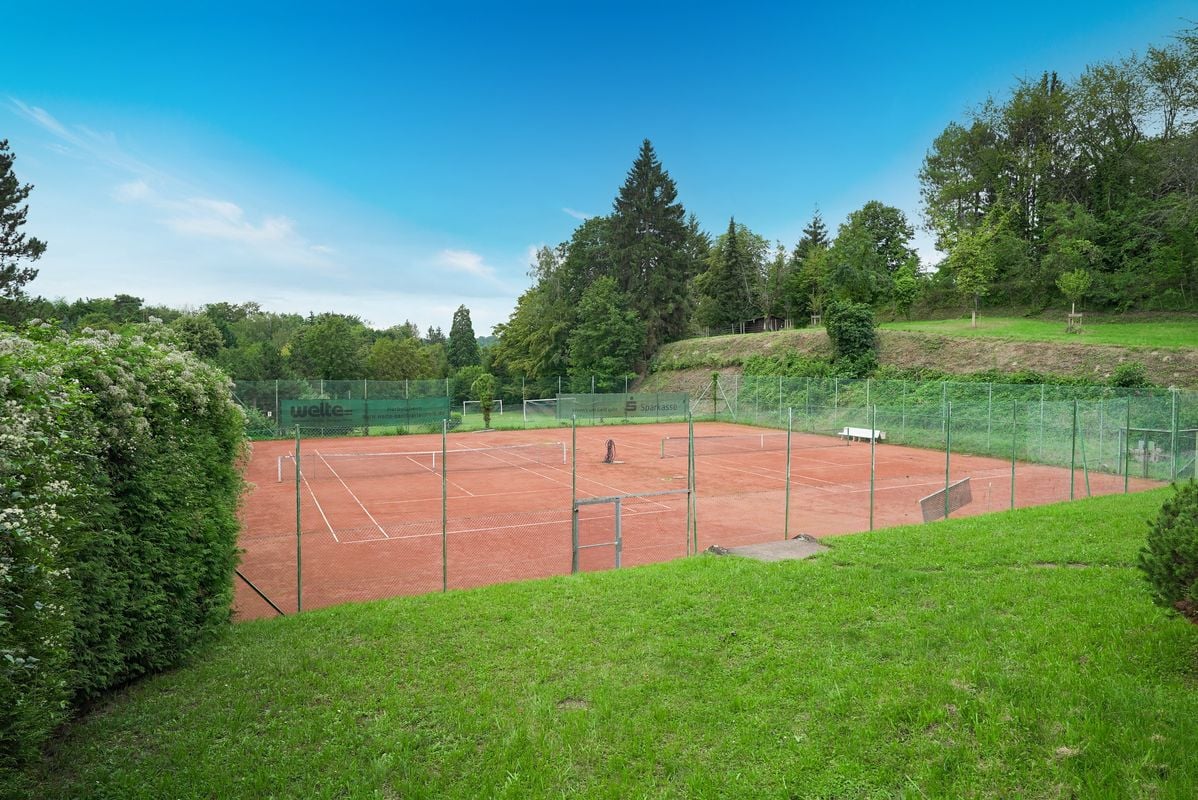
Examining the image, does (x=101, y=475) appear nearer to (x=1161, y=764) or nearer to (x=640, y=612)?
(x=640, y=612)

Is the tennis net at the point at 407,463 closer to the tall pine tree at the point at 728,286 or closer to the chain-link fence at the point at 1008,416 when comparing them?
the chain-link fence at the point at 1008,416

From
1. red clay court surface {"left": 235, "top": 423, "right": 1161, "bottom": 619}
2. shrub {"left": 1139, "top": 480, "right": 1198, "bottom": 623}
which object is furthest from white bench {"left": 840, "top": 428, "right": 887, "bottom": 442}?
shrub {"left": 1139, "top": 480, "right": 1198, "bottom": 623}

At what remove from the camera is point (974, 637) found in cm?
560

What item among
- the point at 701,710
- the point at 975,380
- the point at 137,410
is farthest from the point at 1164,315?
the point at 137,410

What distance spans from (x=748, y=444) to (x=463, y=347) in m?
56.3

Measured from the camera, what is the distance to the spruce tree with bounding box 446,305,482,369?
80.3 meters

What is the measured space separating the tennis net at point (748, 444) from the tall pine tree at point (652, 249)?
89.8ft

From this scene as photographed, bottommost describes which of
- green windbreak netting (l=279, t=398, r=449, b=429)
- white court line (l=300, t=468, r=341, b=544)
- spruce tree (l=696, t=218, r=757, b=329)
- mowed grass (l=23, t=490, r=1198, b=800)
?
white court line (l=300, t=468, r=341, b=544)

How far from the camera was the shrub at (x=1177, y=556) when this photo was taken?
433cm

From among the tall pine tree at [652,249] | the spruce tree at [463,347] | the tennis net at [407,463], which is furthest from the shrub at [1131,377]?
the spruce tree at [463,347]

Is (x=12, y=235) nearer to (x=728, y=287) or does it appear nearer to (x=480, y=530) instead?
(x=480, y=530)

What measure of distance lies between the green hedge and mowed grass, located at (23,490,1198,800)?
22.0 inches

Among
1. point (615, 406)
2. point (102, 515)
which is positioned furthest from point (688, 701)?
point (615, 406)

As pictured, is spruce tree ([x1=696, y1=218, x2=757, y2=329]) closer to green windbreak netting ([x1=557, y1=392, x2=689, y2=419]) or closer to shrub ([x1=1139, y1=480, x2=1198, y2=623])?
green windbreak netting ([x1=557, y1=392, x2=689, y2=419])
